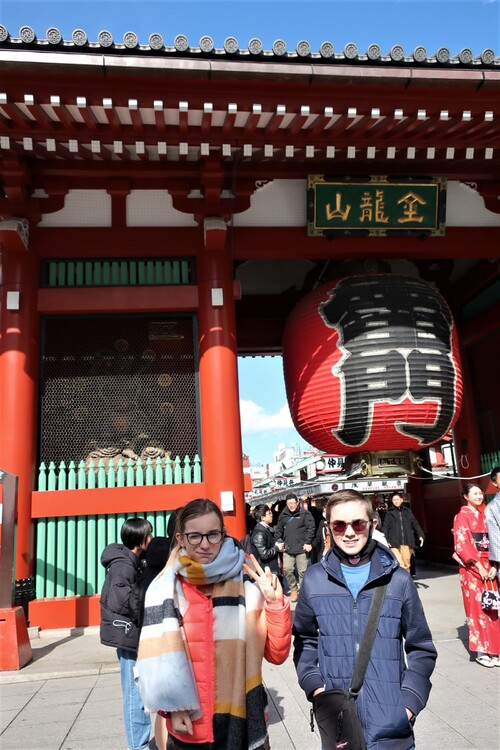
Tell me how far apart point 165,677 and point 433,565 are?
12255 millimetres

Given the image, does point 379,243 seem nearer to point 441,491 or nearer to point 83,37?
point 83,37

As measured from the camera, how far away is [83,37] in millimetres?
6000

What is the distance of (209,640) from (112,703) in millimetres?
2978

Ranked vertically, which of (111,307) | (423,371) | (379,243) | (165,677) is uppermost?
(379,243)

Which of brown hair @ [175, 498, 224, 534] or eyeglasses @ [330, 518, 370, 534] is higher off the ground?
brown hair @ [175, 498, 224, 534]

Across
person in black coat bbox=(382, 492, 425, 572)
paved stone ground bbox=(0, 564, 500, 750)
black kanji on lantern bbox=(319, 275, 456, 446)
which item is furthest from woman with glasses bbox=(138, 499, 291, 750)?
person in black coat bbox=(382, 492, 425, 572)

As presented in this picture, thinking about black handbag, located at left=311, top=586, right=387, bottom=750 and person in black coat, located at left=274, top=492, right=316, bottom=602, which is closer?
black handbag, located at left=311, top=586, right=387, bottom=750

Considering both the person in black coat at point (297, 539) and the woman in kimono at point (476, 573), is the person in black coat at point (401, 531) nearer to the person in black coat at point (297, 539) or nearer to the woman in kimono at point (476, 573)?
the person in black coat at point (297, 539)

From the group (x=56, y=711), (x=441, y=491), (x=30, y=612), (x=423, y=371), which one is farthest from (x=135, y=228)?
(x=441, y=491)

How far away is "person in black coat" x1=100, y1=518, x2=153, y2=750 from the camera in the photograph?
3111 mm

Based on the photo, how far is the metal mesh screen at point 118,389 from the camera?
7602 mm

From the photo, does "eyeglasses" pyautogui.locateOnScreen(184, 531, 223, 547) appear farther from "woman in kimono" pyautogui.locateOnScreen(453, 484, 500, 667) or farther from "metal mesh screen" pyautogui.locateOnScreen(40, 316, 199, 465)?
"metal mesh screen" pyautogui.locateOnScreen(40, 316, 199, 465)

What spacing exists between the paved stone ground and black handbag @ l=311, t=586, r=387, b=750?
1.80 meters

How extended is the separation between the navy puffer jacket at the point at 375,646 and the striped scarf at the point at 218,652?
0.79 ft
